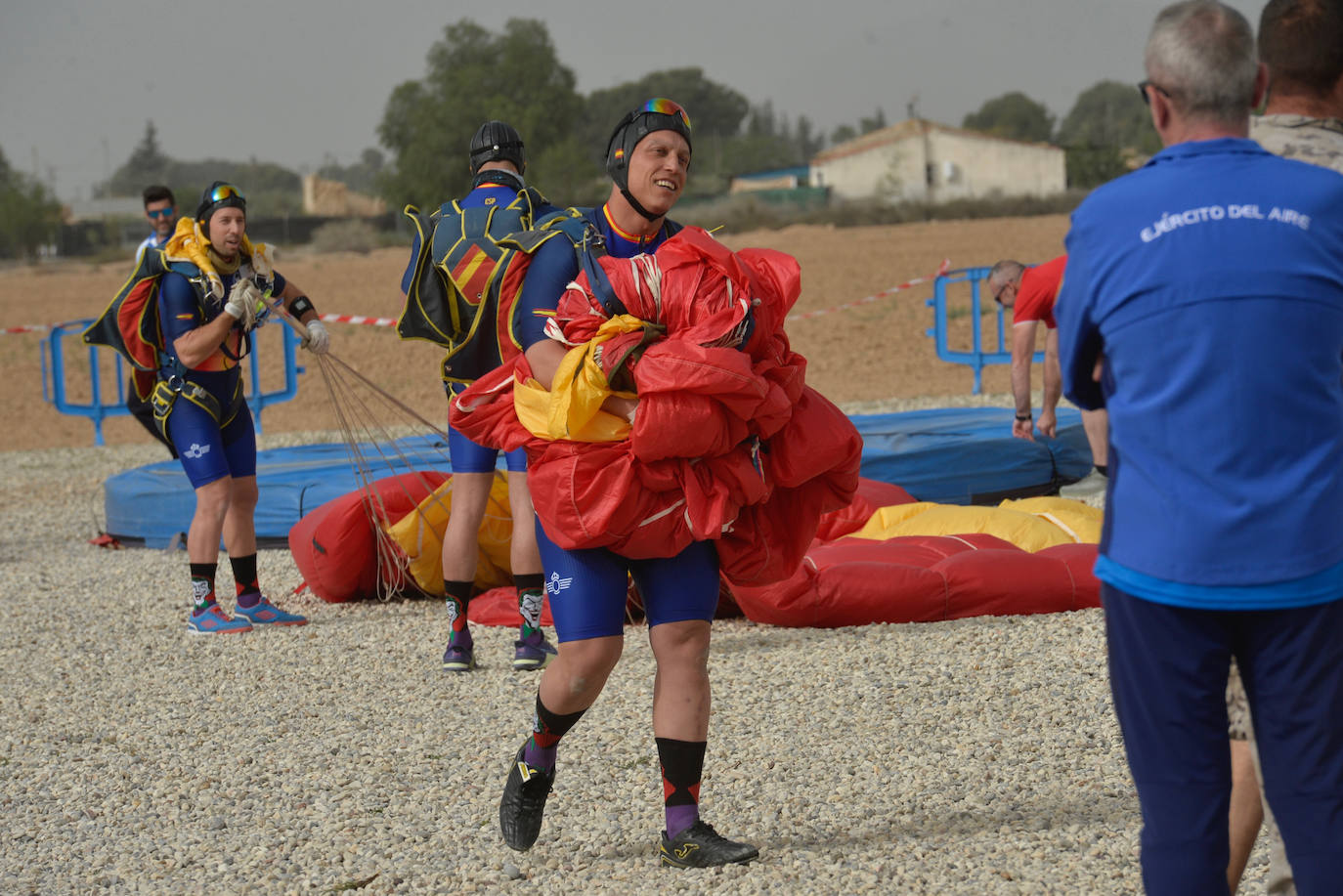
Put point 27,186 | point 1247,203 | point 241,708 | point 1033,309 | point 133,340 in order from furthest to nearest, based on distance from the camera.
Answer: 1. point 27,186
2. point 1033,309
3. point 133,340
4. point 241,708
5. point 1247,203

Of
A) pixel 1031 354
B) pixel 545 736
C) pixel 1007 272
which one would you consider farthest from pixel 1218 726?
pixel 1007 272

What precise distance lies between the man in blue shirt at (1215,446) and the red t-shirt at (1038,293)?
16.9ft

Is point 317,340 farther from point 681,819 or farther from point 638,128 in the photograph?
point 681,819

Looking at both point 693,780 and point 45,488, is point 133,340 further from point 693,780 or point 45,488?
point 45,488

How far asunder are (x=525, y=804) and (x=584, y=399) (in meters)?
1.01

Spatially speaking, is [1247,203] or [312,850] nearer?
[1247,203]

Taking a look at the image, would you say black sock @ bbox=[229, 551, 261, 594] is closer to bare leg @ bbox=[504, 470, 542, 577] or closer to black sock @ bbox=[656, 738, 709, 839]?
bare leg @ bbox=[504, 470, 542, 577]

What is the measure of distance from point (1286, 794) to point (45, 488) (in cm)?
1097

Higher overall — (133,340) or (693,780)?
(133,340)

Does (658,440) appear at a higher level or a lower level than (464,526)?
higher

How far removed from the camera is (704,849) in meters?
2.96

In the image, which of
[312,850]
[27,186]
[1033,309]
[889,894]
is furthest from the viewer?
[27,186]

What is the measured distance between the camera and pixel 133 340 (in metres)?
5.59

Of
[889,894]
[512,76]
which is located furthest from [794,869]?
[512,76]
